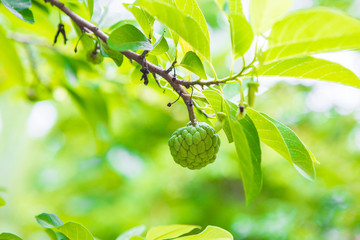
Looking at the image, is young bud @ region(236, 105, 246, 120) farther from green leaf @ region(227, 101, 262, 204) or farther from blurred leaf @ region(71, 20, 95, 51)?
blurred leaf @ region(71, 20, 95, 51)

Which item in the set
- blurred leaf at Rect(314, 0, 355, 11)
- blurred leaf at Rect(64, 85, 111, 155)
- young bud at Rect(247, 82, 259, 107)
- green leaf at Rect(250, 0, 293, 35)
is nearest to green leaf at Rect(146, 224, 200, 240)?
young bud at Rect(247, 82, 259, 107)

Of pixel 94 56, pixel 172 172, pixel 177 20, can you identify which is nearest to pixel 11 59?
pixel 94 56

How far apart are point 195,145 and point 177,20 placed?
0.27 meters

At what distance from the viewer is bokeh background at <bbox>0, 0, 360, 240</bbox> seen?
2576 millimetres

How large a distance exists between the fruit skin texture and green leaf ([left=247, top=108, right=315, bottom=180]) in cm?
11

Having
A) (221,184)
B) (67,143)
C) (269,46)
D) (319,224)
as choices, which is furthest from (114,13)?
(67,143)

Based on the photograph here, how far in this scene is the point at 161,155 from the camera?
140 inches

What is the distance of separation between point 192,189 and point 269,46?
3142 mm

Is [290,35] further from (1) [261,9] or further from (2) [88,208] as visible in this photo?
(2) [88,208]

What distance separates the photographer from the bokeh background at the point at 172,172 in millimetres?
2576

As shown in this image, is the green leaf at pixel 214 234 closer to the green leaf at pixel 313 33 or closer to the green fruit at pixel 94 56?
the green leaf at pixel 313 33

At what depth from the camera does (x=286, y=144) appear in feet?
2.08

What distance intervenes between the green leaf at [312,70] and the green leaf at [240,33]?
6 cm

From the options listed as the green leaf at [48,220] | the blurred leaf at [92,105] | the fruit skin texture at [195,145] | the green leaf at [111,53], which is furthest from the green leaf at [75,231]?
the blurred leaf at [92,105]
